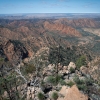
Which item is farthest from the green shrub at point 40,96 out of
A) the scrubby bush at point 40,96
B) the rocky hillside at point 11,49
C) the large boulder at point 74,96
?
the rocky hillside at point 11,49

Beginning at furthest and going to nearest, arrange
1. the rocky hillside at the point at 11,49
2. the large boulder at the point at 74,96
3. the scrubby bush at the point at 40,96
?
the rocky hillside at the point at 11,49
the scrubby bush at the point at 40,96
the large boulder at the point at 74,96

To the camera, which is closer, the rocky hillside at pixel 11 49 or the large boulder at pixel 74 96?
the large boulder at pixel 74 96

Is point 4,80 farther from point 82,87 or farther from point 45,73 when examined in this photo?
point 45,73

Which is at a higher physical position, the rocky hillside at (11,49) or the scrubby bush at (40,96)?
the scrubby bush at (40,96)

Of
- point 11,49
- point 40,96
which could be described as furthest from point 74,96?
point 11,49

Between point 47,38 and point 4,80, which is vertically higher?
point 4,80

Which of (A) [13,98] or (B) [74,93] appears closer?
(B) [74,93]

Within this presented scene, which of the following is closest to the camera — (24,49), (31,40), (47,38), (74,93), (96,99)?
(74,93)

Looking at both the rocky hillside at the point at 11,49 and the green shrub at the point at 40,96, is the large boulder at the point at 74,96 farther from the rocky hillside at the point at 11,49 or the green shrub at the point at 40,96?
the rocky hillside at the point at 11,49

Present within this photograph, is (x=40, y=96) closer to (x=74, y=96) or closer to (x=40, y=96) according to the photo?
(x=40, y=96)

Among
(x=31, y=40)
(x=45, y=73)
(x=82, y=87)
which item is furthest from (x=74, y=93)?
(x=31, y=40)

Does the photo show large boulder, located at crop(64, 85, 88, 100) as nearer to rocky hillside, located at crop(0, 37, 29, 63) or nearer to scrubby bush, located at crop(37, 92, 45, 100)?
scrubby bush, located at crop(37, 92, 45, 100)
